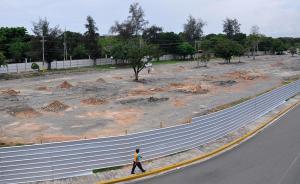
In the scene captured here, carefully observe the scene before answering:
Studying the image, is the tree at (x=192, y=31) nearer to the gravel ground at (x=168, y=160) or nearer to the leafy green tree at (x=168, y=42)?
the leafy green tree at (x=168, y=42)

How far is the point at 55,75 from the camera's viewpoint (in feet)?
213

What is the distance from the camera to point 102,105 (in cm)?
3488

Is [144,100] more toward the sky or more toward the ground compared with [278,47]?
more toward the ground

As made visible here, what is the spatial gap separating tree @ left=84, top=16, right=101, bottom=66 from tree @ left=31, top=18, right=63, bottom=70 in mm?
10273

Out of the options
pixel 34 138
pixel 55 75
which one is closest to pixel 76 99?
pixel 34 138

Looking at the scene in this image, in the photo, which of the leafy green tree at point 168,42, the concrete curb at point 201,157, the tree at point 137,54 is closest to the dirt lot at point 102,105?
the tree at point 137,54

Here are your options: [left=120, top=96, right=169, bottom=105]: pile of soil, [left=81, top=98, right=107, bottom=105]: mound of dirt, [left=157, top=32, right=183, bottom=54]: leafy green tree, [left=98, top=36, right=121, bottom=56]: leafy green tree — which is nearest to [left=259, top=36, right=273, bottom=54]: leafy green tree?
[left=157, top=32, right=183, bottom=54]: leafy green tree

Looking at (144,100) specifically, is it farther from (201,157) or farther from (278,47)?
(278,47)

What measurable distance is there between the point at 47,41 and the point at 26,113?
46.0 meters

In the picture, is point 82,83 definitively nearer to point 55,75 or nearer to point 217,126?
point 55,75

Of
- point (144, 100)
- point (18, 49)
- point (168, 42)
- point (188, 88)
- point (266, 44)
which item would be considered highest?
point (266, 44)

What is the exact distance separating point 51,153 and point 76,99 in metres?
23.4

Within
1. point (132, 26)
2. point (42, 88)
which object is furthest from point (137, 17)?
point (42, 88)

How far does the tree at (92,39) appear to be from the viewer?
88500mm
